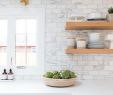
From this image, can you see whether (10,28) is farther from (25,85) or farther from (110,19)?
(110,19)

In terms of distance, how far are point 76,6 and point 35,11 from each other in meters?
0.53

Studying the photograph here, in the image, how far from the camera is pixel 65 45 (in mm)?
2852

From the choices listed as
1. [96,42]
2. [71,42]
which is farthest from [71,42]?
[96,42]

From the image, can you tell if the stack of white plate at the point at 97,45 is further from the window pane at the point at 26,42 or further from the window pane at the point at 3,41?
the window pane at the point at 3,41

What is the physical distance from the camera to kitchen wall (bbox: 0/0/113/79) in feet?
9.34

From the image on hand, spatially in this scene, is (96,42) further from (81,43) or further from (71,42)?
(71,42)

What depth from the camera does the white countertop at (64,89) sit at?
2.17 meters

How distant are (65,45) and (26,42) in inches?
20.4

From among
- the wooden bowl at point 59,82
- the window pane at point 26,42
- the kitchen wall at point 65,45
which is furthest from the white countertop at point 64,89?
the window pane at point 26,42

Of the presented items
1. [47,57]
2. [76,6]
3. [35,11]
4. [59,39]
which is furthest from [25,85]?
[76,6]

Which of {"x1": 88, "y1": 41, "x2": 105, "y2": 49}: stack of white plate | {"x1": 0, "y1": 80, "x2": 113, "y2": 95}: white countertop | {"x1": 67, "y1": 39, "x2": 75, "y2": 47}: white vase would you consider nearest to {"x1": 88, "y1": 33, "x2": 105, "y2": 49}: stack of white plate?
{"x1": 88, "y1": 41, "x2": 105, "y2": 49}: stack of white plate

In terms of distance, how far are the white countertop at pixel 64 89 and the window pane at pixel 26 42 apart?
1.09ft

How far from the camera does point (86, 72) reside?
2852 mm

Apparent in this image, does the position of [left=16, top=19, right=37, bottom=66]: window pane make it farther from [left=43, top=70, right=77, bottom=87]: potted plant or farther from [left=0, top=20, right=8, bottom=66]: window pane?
[left=43, top=70, right=77, bottom=87]: potted plant
